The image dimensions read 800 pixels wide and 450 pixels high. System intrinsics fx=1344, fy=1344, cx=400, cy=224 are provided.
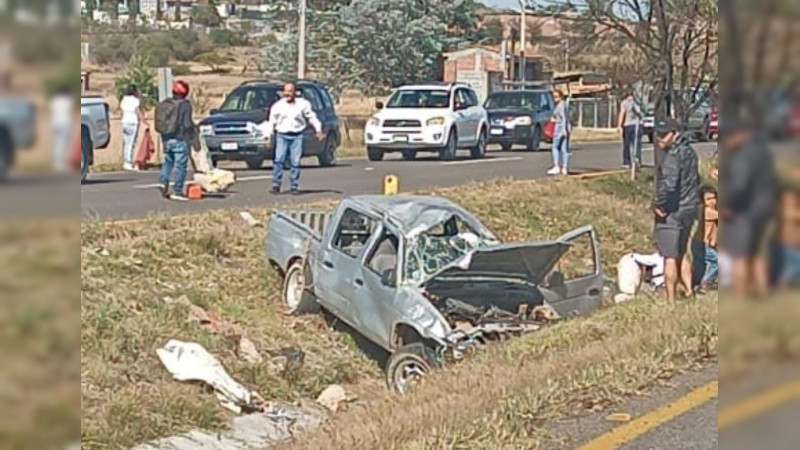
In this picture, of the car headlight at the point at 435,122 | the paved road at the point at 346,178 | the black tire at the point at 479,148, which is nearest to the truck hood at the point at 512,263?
the paved road at the point at 346,178

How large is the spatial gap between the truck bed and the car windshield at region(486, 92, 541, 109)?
22.1 feet

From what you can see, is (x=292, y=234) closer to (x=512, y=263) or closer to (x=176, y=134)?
(x=176, y=134)

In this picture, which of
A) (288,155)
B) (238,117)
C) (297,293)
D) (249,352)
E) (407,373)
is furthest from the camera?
(238,117)

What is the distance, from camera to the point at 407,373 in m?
9.50

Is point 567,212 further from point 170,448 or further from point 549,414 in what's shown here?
point 549,414

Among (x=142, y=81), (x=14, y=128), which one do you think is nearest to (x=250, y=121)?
(x=142, y=81)

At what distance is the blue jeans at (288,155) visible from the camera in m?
15.5

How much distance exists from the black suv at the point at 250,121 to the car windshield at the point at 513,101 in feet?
9.43

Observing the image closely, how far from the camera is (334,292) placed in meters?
11.4

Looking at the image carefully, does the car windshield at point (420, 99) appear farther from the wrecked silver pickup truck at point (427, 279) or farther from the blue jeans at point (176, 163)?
the wrecked silver pickup truck at point (427, 279)

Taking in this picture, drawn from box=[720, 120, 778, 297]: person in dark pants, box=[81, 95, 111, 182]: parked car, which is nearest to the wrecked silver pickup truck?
box=[81, 95, 111, 182]: parked car

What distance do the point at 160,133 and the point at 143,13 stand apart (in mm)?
7661

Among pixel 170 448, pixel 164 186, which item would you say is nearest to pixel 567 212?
pixel 164 186

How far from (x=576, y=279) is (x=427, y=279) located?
170 cm
